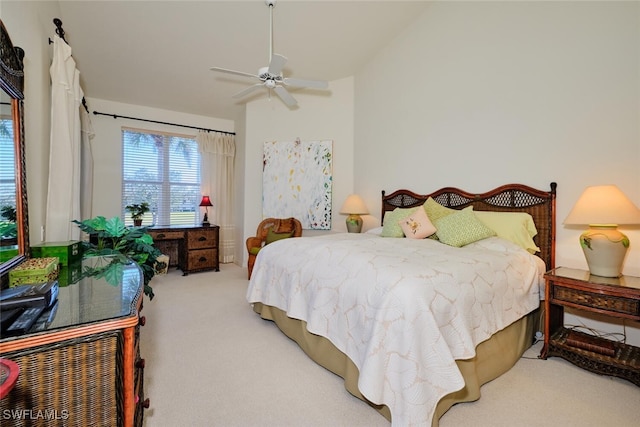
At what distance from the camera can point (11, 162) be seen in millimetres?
1378

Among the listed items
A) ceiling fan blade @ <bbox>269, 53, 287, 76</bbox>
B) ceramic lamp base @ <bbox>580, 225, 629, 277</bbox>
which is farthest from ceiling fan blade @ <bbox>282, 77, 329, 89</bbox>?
ceramic lamp base @ <bbox>580, 225, 629, 277</bbox>

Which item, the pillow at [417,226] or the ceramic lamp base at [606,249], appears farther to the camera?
the pillow at [417,226]

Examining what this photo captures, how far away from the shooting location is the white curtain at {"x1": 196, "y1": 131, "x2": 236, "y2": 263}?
5344mm

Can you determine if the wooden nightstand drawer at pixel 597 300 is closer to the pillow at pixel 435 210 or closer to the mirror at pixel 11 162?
the pillow at pixel 435 210

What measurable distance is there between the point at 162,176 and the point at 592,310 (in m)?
5.82

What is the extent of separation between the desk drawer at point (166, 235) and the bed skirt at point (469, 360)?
2832 millimetres

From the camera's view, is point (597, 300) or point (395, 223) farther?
point (395, 223)

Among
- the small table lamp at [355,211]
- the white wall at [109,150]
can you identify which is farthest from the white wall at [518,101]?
the white wall at [109,150]

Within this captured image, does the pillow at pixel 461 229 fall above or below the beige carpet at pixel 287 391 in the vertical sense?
above

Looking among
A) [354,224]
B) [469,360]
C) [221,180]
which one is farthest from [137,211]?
[469,360]

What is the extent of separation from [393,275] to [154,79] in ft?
14.1

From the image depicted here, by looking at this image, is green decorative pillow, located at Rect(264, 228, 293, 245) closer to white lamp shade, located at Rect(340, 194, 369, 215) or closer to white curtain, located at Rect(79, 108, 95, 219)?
white lamp shade, located at Rect(340, 194, 369, 215)

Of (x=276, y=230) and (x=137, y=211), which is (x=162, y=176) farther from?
(x=276, y=230)

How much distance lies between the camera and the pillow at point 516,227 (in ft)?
8.28
